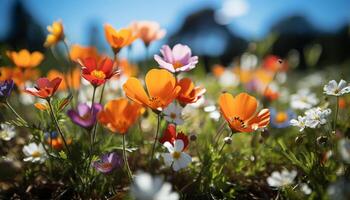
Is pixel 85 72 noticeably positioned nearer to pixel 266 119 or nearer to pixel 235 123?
pixel 235 123

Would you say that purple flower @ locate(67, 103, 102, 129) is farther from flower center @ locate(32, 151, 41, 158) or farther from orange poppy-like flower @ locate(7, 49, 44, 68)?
orange poppy-like flower @ locate(7, 49, 44, 68)

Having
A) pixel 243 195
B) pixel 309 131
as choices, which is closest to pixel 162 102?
pixel 243 195

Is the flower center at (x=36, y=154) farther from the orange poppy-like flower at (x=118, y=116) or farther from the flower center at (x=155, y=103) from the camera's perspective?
the flower center at (x=155, y=103)

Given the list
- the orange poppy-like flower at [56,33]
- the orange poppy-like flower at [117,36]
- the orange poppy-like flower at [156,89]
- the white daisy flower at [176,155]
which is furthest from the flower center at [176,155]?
the orange poppy-like flower at [56,33]

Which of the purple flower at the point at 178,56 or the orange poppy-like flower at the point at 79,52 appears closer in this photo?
the purple flower at the point at 178,56

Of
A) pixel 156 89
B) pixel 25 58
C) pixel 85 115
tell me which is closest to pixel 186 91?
pixel 156 89

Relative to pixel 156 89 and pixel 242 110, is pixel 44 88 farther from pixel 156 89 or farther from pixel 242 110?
pixel 242 110

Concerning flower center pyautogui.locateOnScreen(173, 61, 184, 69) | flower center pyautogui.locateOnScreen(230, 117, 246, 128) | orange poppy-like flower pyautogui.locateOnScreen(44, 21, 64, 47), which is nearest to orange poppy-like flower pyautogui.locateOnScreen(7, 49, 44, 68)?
orange poppy-like flower pyautogui.locateOnScreen(44, 21, 64, 47)
